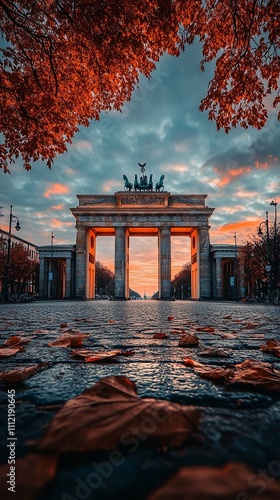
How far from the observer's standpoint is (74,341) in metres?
2.60

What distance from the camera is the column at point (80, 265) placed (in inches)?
1772

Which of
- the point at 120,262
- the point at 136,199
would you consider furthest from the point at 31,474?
the point at 136,199

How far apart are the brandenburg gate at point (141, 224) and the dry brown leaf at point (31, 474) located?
4390cm

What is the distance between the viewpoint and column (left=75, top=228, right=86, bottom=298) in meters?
45.0

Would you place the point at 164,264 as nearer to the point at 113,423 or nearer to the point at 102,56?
the point at 102,56

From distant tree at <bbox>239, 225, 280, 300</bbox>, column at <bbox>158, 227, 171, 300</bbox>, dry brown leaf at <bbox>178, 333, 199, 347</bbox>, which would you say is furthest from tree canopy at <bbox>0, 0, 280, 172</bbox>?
column at <bbox>158, 227, 171, 300</bbox>

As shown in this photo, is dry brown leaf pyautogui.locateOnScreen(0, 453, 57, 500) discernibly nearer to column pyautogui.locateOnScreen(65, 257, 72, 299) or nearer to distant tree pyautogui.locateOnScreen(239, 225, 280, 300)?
distant tree pyautogui.locateOnScreen(239, 225, 280, 300)

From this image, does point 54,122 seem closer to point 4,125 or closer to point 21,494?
point 4,125

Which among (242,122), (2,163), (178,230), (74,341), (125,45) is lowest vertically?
(74,341)

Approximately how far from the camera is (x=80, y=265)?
45438 mm

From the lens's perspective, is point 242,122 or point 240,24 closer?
point 240,24

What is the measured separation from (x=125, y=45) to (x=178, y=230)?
45.1 m

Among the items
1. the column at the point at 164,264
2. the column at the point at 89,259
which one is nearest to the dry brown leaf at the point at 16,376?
the column at the point at 164,264

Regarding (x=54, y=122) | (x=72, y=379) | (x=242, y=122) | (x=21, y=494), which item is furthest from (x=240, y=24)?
(x=21, y=494)
